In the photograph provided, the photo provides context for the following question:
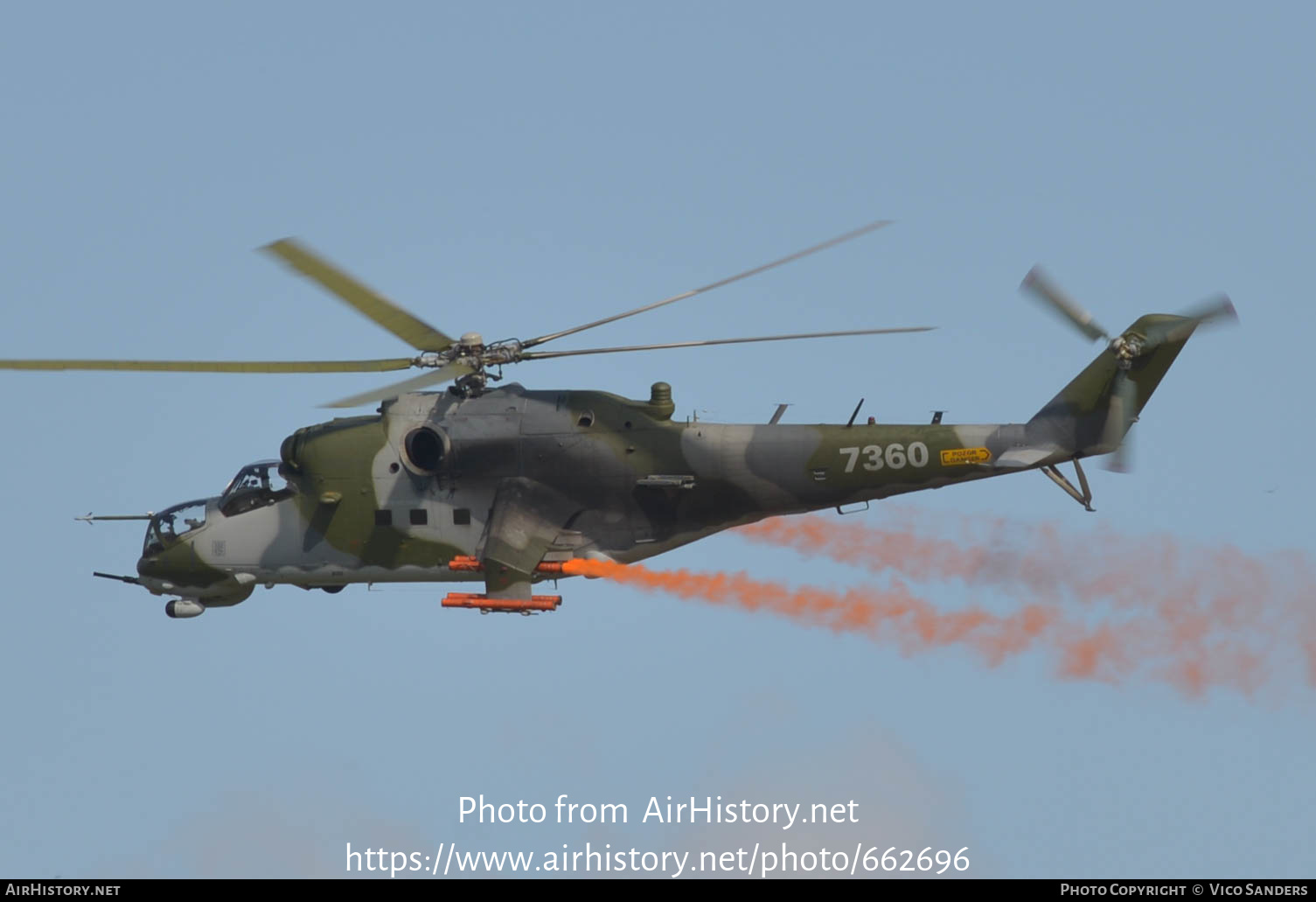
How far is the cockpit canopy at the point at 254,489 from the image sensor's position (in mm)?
45562

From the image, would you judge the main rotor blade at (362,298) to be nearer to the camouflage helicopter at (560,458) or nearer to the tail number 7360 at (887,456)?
the camouflage helicopter at (560,458)

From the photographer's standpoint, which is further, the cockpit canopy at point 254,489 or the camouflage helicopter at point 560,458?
the cockpit canopy at point 254,489

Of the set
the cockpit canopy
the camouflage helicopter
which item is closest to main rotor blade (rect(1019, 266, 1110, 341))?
the camouflage helicopter

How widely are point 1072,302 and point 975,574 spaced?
18.6ft

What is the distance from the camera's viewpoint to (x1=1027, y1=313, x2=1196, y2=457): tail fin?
139 ft

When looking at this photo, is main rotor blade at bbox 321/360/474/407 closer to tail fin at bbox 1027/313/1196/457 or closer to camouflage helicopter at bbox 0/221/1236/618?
camouflage helicopter at bbox 0/221/1236/618

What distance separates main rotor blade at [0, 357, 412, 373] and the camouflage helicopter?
4cm

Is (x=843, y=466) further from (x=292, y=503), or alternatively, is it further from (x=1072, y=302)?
(x=292, y=503)

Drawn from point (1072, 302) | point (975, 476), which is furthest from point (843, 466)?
point (1072, 302)

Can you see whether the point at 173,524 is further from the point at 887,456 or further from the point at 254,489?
the point at 887,456

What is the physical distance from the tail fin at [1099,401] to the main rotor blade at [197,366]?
12.4m

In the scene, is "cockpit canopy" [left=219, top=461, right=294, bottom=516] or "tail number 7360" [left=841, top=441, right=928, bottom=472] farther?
"cockpit canopy" [left=219, top=461, right=294, bottom=516]

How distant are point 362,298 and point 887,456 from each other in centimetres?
1009

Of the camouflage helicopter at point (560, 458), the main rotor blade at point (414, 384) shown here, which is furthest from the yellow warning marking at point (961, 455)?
the main rotor blade at point (414, 384)
